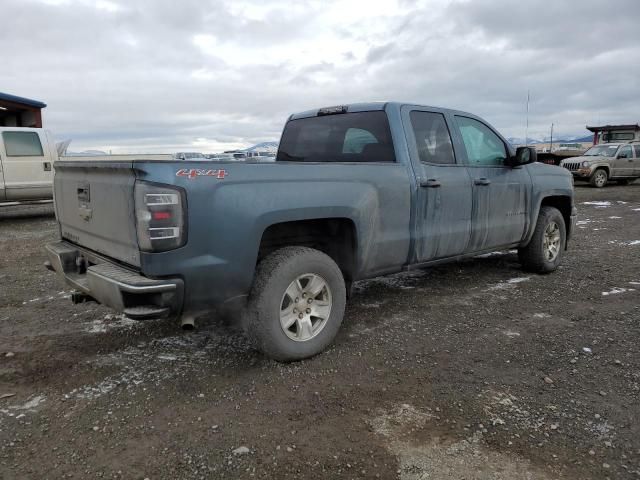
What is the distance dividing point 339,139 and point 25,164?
9048 millimetres

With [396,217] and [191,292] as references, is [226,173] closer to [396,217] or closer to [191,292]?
[191,292]

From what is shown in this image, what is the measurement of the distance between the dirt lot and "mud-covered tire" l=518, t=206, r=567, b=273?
2.66 feet

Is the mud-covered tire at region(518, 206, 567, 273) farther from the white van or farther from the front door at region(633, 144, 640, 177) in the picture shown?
the front door at region(633, 144, 640, 177)

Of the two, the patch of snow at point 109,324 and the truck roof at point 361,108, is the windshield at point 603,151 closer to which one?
the truck roof at point 361,108

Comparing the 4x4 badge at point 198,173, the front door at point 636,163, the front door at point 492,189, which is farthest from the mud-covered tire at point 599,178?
the 4x4 badge at point 198,173

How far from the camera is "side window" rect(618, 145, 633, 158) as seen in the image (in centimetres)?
1931

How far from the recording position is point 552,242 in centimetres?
601

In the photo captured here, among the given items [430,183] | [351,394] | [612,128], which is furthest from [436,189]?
[612,128]

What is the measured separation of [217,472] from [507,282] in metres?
4.20

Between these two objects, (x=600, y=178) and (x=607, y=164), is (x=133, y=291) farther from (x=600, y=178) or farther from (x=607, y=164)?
(x=607, y=164)

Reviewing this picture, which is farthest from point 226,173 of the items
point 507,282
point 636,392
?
point 507,282

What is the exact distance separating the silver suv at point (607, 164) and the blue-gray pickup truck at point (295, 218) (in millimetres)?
15419

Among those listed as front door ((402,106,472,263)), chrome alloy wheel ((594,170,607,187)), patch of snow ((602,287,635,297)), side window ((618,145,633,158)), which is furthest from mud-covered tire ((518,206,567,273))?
side window ((618,145,633,158))

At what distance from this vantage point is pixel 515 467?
2.38m
